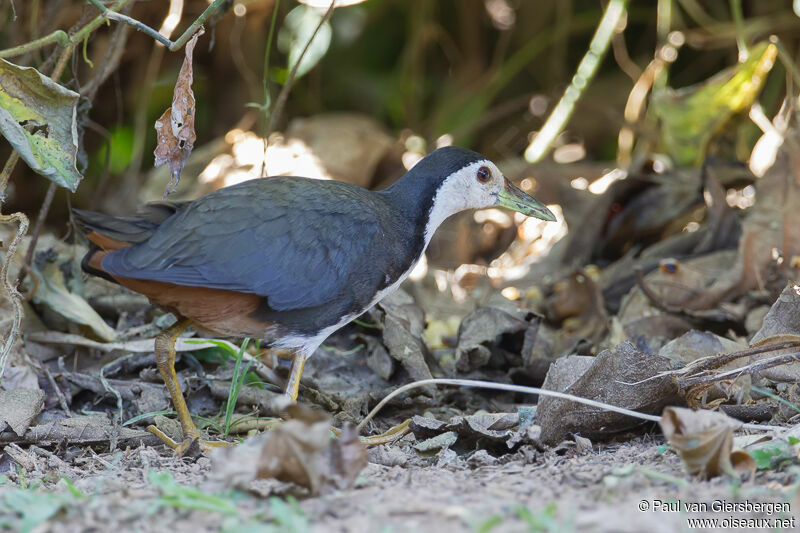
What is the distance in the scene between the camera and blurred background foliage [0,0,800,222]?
6.33m

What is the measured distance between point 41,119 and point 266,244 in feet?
2.89

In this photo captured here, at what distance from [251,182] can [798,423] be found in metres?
2.09

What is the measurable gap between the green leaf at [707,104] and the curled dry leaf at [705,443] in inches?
124

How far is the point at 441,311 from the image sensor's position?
5078 millimetres

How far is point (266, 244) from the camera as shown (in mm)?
3275

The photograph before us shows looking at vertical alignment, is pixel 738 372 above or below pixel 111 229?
below

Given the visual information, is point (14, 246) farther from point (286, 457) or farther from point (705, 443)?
point (705, 443)

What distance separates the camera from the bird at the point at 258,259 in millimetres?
3176

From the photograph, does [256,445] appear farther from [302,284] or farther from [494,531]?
[302,284]

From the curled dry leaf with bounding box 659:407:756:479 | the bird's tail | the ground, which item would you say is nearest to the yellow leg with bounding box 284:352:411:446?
the ground

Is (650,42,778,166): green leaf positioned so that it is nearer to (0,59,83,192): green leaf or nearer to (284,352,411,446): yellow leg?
(284,352,411,446): yellow leg

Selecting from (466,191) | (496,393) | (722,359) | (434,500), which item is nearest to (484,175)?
(466,191)

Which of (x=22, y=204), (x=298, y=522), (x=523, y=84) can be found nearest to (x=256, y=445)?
(x=298, y=522)

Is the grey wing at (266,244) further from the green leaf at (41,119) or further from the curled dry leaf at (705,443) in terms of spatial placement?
the curled dry leaf at (705,443)
